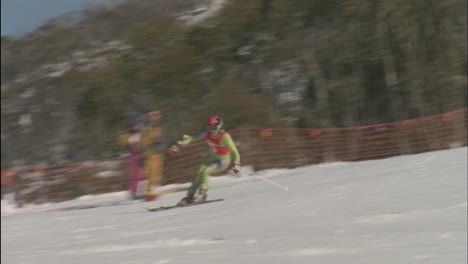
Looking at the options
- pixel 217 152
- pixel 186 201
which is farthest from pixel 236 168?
pixel 186 201

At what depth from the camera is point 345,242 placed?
84cm

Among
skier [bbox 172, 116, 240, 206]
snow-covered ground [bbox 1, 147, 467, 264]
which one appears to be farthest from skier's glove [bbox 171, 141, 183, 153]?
snow-covered ground [bbox 1, 147, 467, 264]

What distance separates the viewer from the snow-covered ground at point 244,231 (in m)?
0.66

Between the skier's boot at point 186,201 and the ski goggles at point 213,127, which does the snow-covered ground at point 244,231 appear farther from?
the ski goggles at point 213,127

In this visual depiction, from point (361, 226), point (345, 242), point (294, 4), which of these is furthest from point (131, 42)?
point (361, 226)

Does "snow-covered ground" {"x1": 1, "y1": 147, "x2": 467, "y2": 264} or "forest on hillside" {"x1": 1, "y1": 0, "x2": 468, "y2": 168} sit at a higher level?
"forest on hillside" {"x1": 1, "y1": 0, "x2": 468, "y2": 168}

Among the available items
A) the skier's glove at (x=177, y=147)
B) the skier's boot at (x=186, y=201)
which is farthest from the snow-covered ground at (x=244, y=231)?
the skier's glove at (x=177, y=147)

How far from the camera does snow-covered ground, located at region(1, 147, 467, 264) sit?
663 mm

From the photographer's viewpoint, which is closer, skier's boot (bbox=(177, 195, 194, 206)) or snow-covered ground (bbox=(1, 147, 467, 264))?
snow-covered ground (bbox=(1, 147, 467, 264))

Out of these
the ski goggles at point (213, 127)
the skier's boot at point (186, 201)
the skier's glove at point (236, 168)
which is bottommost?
the skier's boot at point (186, 201)

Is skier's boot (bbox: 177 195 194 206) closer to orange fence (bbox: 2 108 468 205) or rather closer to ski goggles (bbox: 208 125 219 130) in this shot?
orange fence (bbox: 2 108 468 205)

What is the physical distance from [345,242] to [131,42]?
19.4 inches

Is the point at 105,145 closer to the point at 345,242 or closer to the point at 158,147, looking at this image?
the point at 158,147

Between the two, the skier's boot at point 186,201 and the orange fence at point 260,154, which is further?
the skier's boot at point 186,201
